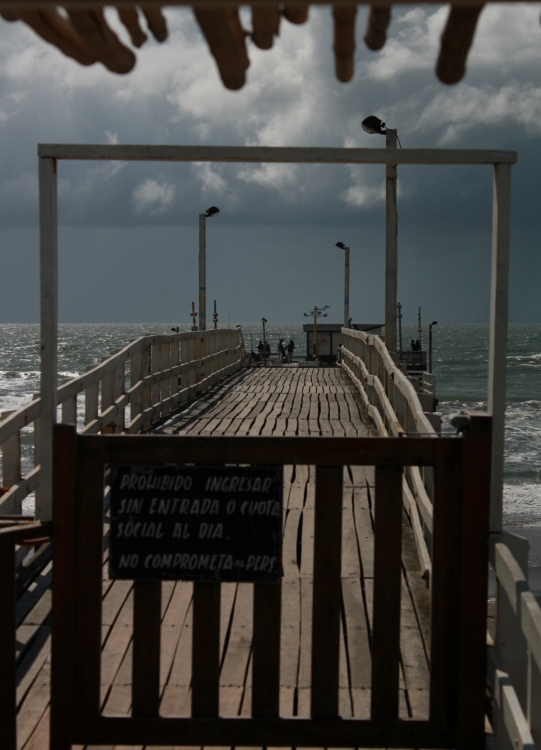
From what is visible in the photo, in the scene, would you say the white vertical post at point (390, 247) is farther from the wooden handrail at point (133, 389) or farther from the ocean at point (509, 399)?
the ocean at point (509, 399)

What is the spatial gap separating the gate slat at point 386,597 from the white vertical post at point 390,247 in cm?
980

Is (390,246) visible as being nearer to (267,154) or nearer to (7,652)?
(267,154)

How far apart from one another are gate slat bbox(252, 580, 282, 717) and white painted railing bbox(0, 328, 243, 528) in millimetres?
2852

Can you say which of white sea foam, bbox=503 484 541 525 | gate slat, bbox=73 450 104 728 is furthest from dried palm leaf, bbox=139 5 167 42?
white sea foam, bbox=503 484 541 525

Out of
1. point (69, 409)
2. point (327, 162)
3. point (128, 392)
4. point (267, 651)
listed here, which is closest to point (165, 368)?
point (128, 392)

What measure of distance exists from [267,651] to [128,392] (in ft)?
22.9

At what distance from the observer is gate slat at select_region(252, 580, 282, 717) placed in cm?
318

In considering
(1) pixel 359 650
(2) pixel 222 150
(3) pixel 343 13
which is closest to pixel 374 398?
(1) pixel 359 650

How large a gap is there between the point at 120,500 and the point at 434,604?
1.32 meters

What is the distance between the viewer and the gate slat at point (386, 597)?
10.4 feet

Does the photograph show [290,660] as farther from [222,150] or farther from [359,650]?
[222,150]

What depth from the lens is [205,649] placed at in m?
3.21

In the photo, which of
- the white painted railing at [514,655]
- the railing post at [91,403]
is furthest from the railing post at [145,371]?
the white painted railing at [514,655]

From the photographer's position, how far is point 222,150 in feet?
11.8
